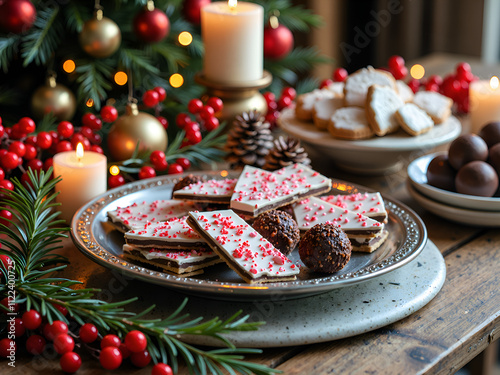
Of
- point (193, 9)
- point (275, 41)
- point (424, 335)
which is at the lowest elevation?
point (424, 335)

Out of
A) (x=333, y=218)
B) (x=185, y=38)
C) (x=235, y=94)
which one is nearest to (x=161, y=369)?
(x=333, y=218)

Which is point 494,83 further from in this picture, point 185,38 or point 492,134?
point 185,38

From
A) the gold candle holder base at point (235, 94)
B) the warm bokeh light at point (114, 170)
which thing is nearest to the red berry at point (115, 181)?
the warm bokeh light at point (114, 170)

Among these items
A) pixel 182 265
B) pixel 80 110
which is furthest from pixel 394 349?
pixel 80 110

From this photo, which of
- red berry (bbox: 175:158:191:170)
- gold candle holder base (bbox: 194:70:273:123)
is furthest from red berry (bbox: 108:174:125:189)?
→ gold candle holder base (bbox: 194:70:273:123)

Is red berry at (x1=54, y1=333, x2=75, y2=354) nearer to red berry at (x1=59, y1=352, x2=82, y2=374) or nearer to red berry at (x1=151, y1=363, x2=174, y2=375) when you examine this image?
red berry at (x1=59, y1=352, x2=82, y2=374)

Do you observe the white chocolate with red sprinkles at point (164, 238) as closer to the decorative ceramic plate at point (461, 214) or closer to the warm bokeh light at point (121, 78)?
the decorative ceramic plate at point (461, 214)

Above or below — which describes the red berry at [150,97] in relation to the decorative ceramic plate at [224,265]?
above
